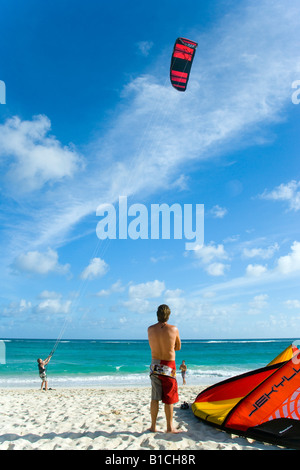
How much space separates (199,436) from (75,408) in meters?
2.82

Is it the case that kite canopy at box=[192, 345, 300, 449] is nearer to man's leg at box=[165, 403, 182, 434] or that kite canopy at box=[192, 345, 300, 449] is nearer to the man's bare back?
man's leg at box=[165, 403, 182, 434]

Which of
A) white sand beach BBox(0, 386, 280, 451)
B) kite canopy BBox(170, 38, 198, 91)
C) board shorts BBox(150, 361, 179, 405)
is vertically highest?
kite canopy BBox(170, 38, 198, 91)

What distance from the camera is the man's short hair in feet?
11.2

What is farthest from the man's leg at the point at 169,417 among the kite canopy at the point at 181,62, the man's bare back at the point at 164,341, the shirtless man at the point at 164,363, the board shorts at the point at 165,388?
the kite canopy at the point at 181,62

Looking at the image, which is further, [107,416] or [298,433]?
[107,416]

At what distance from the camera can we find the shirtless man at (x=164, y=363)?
3.33 metres

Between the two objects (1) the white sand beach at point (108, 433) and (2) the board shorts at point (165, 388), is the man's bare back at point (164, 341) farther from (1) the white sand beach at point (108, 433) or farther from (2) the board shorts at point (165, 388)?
(1) the white sand beach at point (108, 433)

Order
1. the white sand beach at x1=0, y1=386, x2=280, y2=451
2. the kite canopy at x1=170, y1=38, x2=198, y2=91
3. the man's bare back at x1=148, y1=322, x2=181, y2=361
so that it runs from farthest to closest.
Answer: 1. the kite canopy at x1=170, y1=38, x2=198, y2=91
2. the man's bare back at x1=148, y1=322, x2=181, y2=361
3. the white sand beach at x1=0, y1=386, x2=280, y2=451

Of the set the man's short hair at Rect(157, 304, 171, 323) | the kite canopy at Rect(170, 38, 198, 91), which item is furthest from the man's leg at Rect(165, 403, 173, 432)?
the kite canopy at Rect(170, 38, 198, 91)

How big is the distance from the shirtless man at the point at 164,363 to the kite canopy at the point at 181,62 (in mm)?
6116

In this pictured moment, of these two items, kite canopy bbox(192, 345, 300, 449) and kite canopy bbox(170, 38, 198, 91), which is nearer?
kite canopy bbox(192, 345, 300, 449)

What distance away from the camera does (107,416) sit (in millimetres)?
4605
